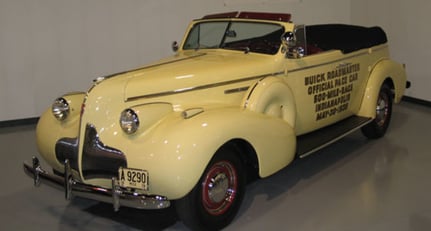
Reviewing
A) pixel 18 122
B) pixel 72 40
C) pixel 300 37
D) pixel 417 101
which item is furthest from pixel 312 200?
pixel 18 122

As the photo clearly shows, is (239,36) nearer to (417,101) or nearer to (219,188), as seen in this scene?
(219,188)

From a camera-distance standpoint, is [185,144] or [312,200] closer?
[185,144]

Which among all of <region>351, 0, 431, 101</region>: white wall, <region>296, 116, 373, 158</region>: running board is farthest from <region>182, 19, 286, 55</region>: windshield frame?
<region>351, 0, 431, 101</region>: white wall

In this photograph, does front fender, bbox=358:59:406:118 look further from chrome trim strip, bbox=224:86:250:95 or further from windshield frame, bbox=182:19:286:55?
chrome trim strip, bbox=224:86:250:95

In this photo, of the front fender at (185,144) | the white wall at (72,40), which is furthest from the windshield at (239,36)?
the white wall at (72,40)

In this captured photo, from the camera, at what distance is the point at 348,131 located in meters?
4.58

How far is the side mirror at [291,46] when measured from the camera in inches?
155

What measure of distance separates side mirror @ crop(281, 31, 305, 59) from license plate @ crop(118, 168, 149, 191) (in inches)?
67.9

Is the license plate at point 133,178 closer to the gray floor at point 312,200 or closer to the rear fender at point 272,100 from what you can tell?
the gray floor at point 312,200

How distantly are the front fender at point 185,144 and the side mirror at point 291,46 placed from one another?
0.89m

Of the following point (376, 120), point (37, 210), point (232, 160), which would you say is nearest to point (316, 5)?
point (376, 120)

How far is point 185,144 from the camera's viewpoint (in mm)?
2920

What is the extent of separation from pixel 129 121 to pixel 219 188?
770 millimetres

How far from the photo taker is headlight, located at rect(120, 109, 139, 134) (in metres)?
3.06
